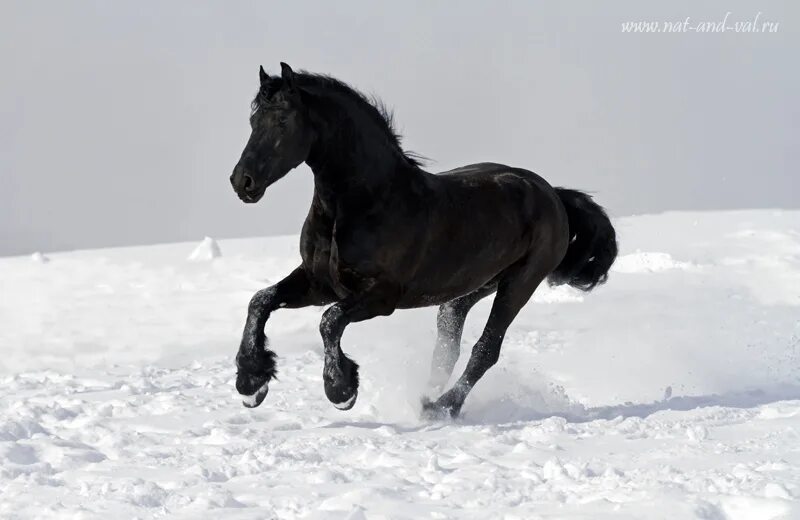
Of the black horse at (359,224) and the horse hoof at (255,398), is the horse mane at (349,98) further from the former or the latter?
the horse hoof at (255,398)

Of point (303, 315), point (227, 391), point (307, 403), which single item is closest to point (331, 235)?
point (307, 403)

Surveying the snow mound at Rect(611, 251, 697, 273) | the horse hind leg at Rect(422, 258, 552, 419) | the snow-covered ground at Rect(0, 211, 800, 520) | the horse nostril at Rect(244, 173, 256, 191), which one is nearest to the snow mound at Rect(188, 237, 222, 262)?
the snow-covered ground at Rect(0, 211, 800, 520)

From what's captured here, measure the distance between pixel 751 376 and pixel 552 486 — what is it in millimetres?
4006

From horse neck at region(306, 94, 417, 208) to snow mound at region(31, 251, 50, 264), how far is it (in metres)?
8.33

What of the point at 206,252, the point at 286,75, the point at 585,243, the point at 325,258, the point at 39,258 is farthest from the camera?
the point at 206,252

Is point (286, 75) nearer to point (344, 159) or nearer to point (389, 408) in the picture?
point (344, 159)

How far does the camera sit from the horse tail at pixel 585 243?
701 cm

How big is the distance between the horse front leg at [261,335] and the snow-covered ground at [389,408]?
7.8 inches

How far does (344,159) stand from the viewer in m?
5.31

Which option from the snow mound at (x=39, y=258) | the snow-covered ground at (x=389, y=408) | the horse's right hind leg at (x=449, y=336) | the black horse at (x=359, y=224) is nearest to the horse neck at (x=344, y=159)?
the black horse at (x=359, y=224)

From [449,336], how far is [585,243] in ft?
3.95

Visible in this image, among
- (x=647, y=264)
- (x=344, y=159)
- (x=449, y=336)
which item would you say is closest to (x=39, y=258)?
(x=647, y=264)

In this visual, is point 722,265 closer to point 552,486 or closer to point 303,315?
point 303,315

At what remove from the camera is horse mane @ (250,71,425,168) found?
503cm
